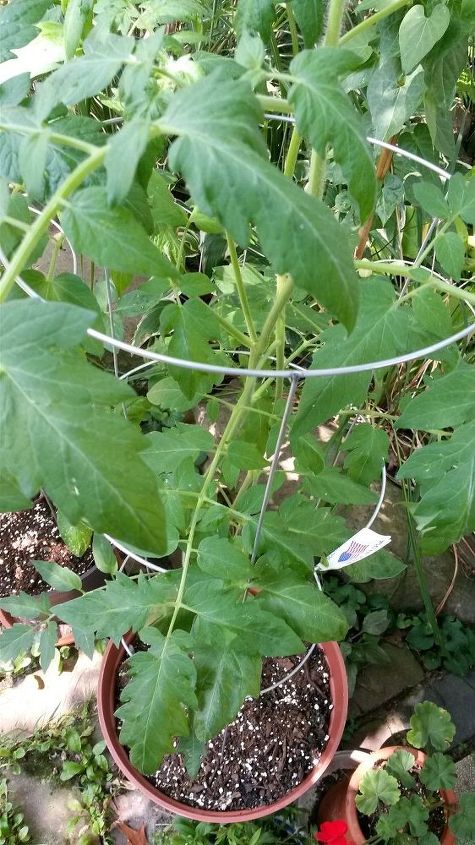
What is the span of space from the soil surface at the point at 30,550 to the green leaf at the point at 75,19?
3.42 feet

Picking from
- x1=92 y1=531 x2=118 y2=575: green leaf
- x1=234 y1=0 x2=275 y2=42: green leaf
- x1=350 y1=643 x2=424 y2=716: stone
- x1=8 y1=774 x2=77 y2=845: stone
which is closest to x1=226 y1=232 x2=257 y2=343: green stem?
x1=234 y1=0 x2=275 y2=42: green leaf

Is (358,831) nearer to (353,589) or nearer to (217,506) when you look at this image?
(353,589)

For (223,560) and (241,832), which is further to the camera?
(241,832)

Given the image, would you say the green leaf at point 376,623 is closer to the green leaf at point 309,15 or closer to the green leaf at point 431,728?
the green leaf at point 431,728

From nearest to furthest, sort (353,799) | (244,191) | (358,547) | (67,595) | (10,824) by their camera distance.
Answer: (244,191)
(358,547)
(353,799)
(10,824)
(67,595)

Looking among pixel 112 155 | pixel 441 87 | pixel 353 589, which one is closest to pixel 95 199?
pixel 112 155

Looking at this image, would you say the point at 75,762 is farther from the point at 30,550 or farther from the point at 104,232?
the point at 104,232

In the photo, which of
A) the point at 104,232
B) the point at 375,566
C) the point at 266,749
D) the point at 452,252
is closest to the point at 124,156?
the point at 104,232

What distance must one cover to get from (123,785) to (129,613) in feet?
2.50

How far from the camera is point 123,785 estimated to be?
4.47ft

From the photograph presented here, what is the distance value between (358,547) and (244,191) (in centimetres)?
57

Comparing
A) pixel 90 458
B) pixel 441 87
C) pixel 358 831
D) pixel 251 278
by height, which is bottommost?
pixel 358 831

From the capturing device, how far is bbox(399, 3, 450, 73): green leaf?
32.0 inches

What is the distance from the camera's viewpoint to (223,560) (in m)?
0.78
